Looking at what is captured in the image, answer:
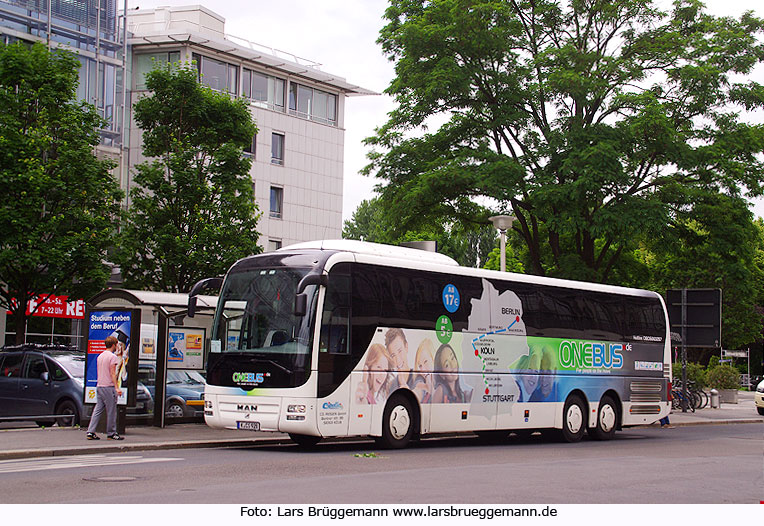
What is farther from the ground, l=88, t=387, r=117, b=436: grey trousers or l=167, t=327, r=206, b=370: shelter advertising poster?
l=167, t=327, r=206, b=370: shelter advertising poster

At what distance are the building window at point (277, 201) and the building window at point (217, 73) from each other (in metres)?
5.92

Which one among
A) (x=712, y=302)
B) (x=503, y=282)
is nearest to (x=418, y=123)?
(x=712, y=302)

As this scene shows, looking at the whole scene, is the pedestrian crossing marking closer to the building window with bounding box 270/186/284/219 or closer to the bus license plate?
the bus license plate

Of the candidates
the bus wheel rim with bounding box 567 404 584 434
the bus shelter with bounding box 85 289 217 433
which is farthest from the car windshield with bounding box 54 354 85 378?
the bus wheel rim with bounding box 567 404 584 434

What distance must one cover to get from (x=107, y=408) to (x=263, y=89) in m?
37.8

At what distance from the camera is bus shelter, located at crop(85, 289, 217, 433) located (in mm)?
18953

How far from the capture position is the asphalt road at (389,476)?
9891mm

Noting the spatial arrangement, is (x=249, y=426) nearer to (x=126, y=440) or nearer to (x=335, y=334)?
(x=335, y=334)

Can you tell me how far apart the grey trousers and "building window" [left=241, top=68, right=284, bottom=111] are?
118 ft

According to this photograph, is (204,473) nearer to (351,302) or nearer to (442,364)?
(351,302)

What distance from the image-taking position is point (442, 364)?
18438mm

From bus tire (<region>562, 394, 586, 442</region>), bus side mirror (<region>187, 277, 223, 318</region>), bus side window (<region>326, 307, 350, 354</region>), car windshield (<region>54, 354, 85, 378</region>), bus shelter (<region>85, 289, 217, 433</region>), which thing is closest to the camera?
bus side window (<region>326, 307, 350, 354</region>)

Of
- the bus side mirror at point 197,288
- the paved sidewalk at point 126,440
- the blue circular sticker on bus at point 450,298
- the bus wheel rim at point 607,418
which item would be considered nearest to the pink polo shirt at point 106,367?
the paved sidewalk at point 126,440

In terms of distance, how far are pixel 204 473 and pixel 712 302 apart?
2220 cm
